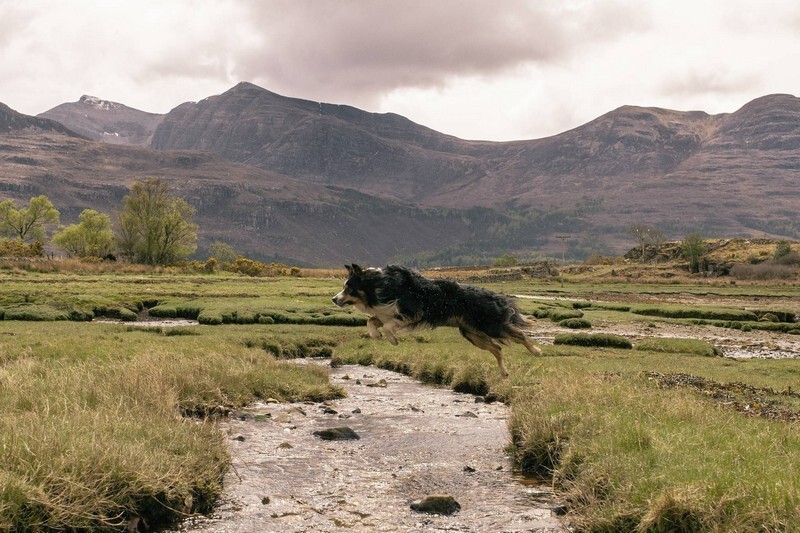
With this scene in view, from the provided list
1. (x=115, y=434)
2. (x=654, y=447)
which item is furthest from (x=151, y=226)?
(x=654, y=447)

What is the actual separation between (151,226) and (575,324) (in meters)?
96.1

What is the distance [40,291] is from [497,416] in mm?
49346

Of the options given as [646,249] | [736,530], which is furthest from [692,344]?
[646,249]

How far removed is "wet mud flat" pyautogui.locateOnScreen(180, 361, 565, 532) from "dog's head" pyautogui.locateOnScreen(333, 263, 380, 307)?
3375mm

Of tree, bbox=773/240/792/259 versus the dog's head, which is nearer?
the dog's head

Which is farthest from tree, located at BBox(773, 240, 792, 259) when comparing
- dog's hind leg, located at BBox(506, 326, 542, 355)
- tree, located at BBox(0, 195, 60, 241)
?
tree, located at BBox(0, 195, 60, 241)

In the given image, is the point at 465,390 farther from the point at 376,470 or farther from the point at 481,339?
the point at 376,470

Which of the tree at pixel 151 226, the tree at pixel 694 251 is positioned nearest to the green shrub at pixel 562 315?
the tree at pixel 151 226

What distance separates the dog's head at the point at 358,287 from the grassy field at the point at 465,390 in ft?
15.0

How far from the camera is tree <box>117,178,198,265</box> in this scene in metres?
125

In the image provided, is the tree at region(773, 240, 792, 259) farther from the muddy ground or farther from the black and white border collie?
the black and white border collie

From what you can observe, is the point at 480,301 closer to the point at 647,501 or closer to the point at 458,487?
the point at 458,487

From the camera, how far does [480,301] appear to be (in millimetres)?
18109

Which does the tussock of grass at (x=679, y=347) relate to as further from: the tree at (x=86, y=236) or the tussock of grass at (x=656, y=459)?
the tree at (x=86, y=236)
